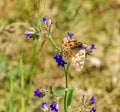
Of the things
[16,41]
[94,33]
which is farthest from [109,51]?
[16,41]

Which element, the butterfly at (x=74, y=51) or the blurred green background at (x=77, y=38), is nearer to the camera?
the butterfly at (x=74, y=51)

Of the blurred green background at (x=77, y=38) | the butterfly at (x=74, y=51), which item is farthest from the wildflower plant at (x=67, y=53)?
the blurred green background at (x=77, y=38)

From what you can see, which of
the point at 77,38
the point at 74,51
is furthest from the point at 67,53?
the point at 77,38

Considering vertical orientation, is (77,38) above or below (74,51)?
above

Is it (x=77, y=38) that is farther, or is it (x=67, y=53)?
(x=77, y=38)

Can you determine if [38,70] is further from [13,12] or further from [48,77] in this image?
[13,12]

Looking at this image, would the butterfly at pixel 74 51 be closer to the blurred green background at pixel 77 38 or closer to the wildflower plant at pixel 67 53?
the wildflower plant at pixel 67 53

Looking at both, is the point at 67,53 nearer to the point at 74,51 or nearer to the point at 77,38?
the point at 74,51

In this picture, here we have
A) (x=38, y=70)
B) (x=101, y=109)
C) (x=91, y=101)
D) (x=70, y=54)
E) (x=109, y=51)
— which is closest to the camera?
(x=70, y=54)

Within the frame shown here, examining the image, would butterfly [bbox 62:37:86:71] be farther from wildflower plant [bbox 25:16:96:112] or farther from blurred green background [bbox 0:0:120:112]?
blurred green background [bbox 0:0:120:112]
